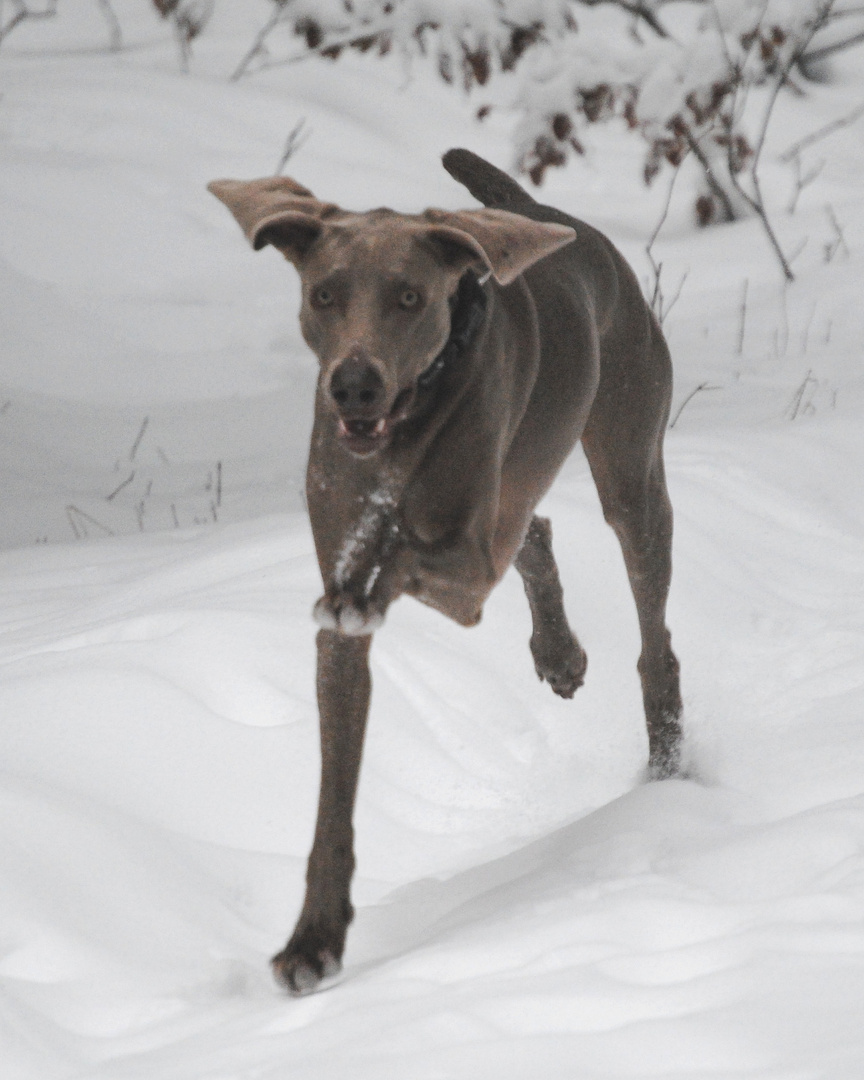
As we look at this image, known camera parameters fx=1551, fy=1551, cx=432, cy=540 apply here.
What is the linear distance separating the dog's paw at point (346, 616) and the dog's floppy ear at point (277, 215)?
0.55m

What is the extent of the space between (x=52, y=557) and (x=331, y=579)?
9.43 feet

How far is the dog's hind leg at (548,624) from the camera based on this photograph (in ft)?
12.0

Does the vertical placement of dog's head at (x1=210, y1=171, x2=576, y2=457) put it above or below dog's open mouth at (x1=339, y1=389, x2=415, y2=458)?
above

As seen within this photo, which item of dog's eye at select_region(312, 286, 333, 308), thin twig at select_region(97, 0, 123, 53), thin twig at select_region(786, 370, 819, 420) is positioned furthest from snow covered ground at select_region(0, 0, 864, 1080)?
thin twig at select_region(97, 0, 123, 53)

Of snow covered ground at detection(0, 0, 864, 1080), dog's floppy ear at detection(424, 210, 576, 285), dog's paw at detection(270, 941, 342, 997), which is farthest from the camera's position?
dog's paw at detection(270, 941, 342, 997)

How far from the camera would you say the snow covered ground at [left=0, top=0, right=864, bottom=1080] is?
212cm

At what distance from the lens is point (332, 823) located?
260 cm

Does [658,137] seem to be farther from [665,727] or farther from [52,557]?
[665,727]

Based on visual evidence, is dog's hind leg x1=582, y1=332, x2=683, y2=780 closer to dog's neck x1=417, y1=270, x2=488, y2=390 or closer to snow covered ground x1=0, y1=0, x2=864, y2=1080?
snow covered ground x1=0, y1=0, x2=864, y2=1080

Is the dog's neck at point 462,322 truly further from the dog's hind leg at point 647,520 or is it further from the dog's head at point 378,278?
the dog's hind leg at point 647,520

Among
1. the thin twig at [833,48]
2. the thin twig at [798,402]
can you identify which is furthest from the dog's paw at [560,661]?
the thin twig at [833,48]

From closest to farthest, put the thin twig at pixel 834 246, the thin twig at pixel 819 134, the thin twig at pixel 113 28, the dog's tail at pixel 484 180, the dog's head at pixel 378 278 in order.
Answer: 1. the dog's head at pixel 378 278
2. the dog's tail at pixel 484 180
3. the thin twig at pixel 834 246
4. the thin twig at pixel 819 134
5. the thin twig at pixel 113 28

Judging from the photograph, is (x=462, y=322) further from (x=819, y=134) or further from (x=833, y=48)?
(x=833, y=48)

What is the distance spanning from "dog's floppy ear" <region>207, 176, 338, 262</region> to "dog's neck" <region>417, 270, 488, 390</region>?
25cm
